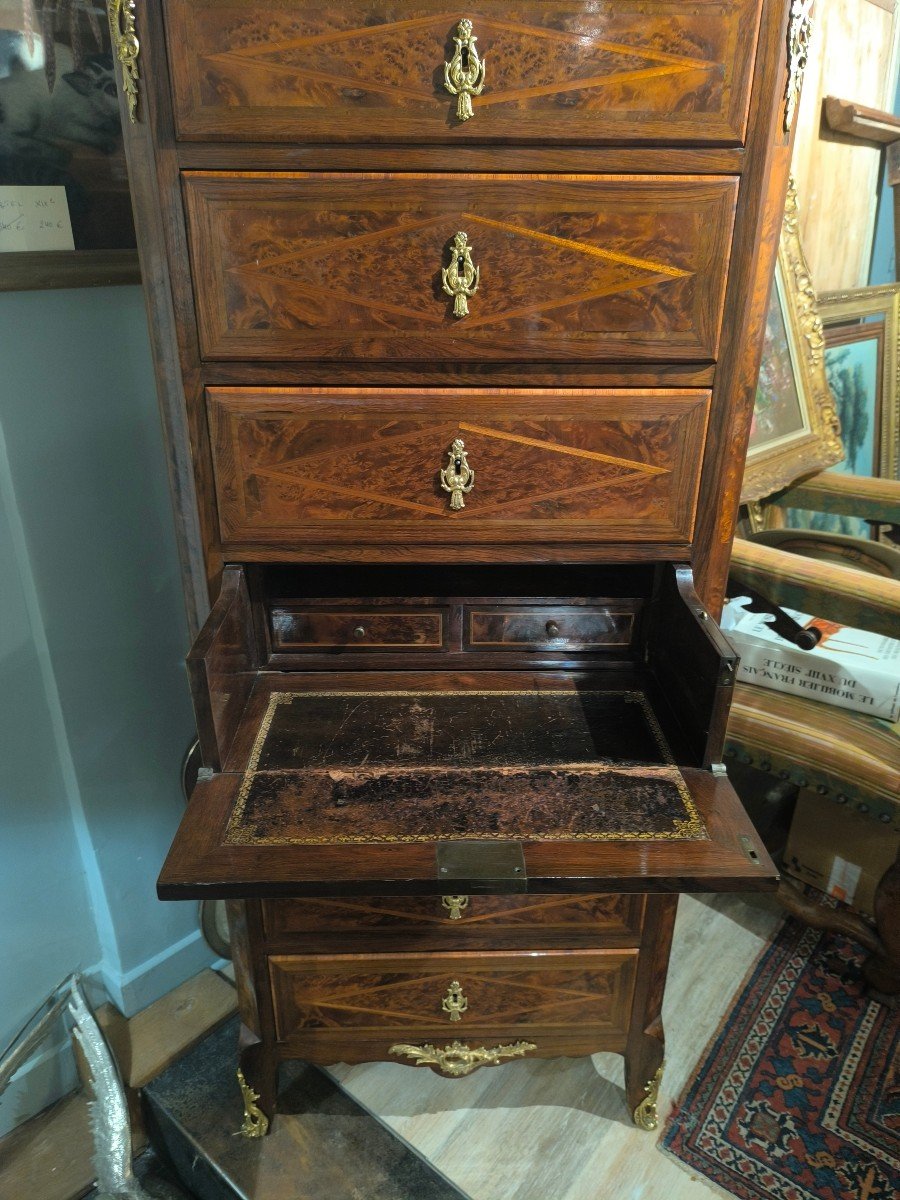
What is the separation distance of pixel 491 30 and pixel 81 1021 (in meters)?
1.66

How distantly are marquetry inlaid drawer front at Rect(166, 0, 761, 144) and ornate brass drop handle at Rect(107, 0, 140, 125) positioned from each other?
0.13 ft

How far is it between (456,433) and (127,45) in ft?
1.78

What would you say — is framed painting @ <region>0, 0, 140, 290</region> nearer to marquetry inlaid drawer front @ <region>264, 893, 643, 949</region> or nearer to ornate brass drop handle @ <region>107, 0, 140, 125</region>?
ornate brass drop handle @ <region>107, 0, 140, 125</region>

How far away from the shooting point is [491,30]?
881 millimetres

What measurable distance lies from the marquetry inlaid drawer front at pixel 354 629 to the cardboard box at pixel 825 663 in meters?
0.65

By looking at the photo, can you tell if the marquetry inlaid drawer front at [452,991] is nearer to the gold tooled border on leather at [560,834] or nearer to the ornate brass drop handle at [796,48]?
the gold tooled border on leather at [560,834]

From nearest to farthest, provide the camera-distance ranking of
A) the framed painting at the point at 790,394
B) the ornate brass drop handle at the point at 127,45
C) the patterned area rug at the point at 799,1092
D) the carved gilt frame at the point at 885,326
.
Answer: the ornate brass drop handle at the point at 127,45 → the patterned area rug at the point at 799,1092 → the framed painting at the point at 790,394 → the carved gilt frame at the point at 885,326

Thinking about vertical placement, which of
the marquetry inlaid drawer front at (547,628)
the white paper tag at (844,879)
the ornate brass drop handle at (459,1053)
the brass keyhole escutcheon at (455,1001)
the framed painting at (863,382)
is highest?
the framed painting at (863,382)

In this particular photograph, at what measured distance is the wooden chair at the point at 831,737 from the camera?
1.47 metres

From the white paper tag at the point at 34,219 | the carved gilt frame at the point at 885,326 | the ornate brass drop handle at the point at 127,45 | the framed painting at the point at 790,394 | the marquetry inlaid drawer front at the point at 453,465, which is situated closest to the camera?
the ornate brass drop handle at the point at 127,45

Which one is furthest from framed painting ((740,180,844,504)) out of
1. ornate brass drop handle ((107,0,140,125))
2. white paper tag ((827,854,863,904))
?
ornate brass drop handle ((107,0,140,125))

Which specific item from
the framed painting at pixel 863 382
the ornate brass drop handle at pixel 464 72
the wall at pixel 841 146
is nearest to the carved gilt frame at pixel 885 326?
the framed painting at pixel 863 382

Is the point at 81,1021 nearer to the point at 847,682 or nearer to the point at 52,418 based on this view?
the point at 52,418

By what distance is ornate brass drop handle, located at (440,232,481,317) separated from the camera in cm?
96
